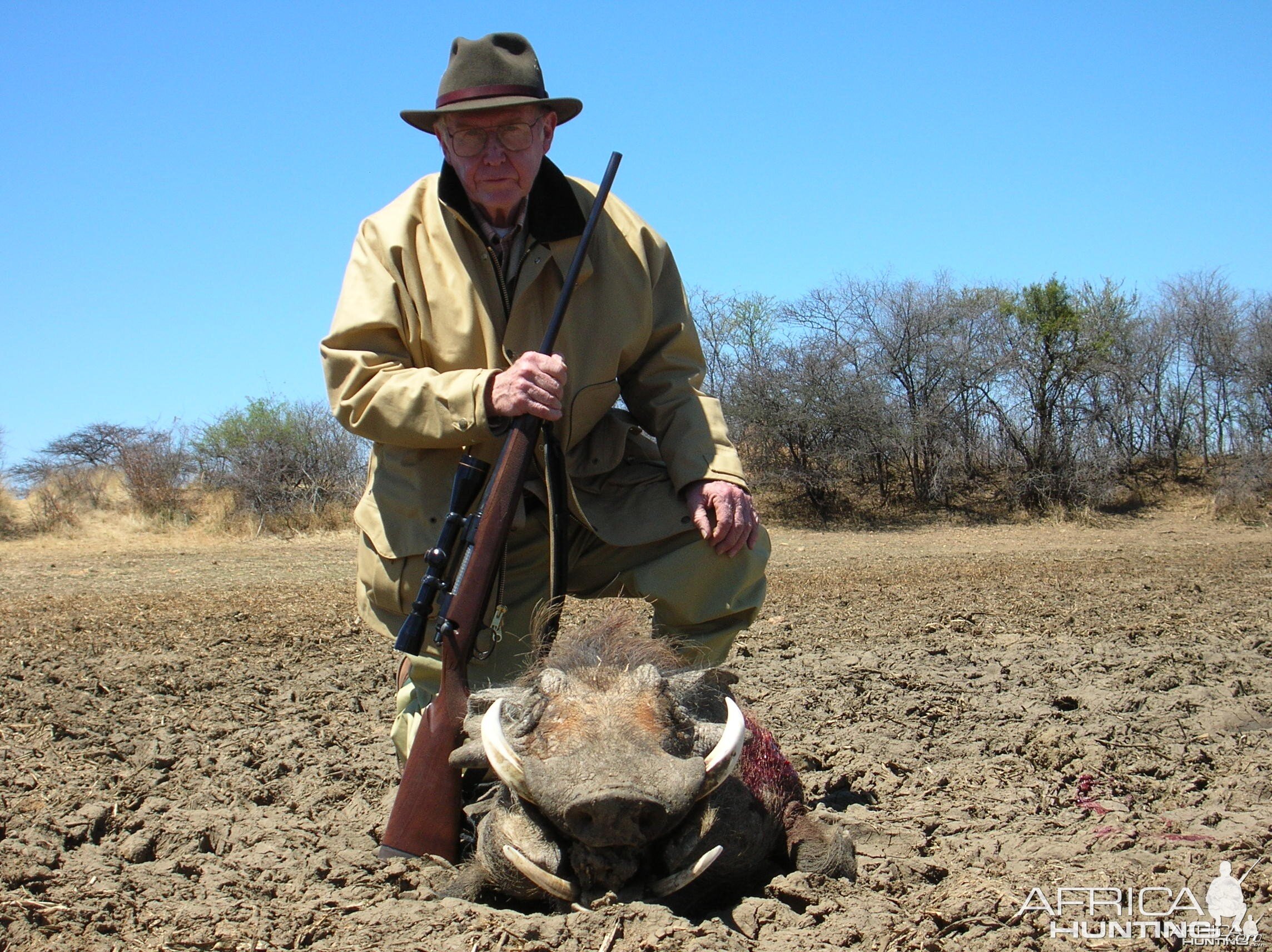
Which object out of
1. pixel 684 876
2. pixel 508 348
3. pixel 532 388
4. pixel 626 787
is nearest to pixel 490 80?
pixel 508 348

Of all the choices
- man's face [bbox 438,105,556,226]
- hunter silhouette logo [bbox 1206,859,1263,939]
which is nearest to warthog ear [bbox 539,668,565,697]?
hunter silhouette logo [bbox 1206,859,1263,939]

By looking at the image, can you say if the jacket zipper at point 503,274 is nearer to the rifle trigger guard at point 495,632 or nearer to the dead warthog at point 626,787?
the rifle trigger guard at point 495,632

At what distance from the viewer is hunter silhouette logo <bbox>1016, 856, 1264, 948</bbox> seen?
2348 mm

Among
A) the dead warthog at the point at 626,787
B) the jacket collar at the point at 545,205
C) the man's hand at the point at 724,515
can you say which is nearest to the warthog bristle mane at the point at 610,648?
the dead warthog at the point at 626,787

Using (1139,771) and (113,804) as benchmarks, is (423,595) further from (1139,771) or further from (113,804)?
(1139,771)

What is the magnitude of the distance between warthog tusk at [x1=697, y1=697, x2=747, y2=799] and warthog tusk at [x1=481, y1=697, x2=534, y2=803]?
2cm

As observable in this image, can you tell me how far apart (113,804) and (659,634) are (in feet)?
6.12

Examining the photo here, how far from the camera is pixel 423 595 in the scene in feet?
11.1

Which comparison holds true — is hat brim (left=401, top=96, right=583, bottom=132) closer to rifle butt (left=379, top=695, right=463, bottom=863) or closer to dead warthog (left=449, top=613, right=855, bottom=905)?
dead warthog (left=449, top=613, right=855, bottom=905)

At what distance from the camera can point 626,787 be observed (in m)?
2.29

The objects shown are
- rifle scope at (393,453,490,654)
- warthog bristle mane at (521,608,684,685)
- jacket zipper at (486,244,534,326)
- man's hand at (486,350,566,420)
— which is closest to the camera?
warthog bristle mane at (521,608,684,685)

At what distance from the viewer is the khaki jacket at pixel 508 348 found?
364 cm

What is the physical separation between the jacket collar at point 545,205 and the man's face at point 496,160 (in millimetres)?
38

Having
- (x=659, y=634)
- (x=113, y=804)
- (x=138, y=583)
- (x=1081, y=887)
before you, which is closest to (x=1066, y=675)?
(x=659, y=634)
